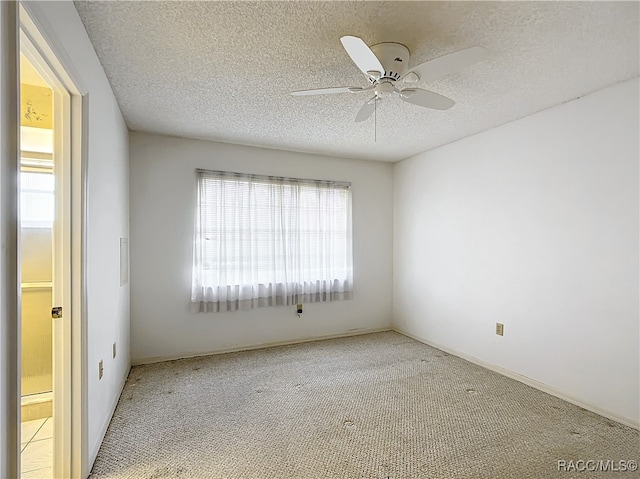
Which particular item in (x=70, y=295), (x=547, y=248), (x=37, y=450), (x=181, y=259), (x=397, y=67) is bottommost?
(x=37, y=450)

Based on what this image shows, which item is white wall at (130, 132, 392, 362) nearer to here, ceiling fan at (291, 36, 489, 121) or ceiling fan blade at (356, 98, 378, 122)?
ceiling fan blade at (356, 98, 378, 122)

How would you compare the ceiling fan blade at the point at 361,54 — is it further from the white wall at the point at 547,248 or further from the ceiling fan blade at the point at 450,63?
the white wall at the point at 547,248

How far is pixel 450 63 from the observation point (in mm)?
1766

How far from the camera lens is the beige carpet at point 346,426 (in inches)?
75.3

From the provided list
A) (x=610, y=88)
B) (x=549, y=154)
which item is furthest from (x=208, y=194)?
(x=610, y=88)

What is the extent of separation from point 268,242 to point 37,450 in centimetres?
258

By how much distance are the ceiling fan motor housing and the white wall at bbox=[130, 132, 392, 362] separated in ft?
7.69

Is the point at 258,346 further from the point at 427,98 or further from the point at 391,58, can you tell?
the point at 391,58

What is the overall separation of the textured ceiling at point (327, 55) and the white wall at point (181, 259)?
1.65ft

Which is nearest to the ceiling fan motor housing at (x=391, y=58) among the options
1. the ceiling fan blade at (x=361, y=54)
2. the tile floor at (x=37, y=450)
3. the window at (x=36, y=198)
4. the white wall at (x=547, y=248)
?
the ceiling fan blade at (x=361, y=54)

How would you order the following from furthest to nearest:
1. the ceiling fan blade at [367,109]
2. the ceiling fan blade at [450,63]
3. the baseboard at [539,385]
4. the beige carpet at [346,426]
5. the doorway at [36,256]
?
1. the doorway at [36,256]
2. the baseboard at [539,385]
3. the ceiling fan blade at [367,109]
4. the beige carpet at [346,426]
5. the ceiling fan blade at [450,63]

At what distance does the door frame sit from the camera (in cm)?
176

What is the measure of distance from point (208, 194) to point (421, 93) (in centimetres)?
256

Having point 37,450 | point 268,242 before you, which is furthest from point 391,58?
point 37,450
